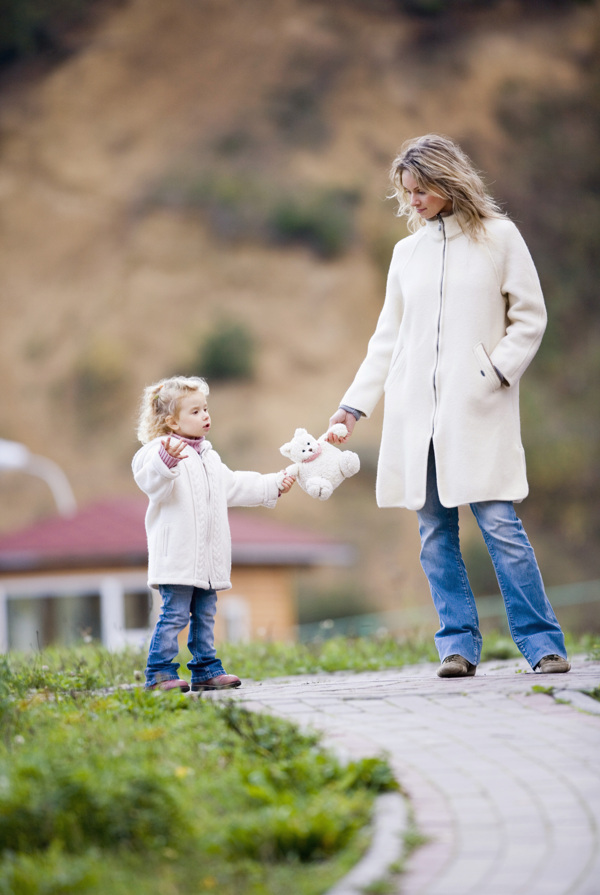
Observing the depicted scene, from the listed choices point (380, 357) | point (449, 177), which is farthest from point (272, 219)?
point (449, 177)

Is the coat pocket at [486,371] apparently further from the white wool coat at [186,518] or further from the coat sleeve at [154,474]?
the coat sleeve at [154,474]

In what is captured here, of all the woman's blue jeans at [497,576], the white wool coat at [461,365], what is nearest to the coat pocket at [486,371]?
the white wool coat at [461,365]

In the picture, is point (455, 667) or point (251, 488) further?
point (251, 488)

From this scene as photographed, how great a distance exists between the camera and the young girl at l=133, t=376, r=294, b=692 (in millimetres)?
5219

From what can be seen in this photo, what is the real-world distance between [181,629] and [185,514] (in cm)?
50

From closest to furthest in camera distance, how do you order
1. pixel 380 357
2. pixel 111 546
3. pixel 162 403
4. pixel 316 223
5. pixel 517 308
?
1. pixel 517 308
2. pixel 162 403
3. pixel 380 357
4. pixel 111 546
5. pixel 316 223

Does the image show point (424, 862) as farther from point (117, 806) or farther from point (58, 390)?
point (58, 390)

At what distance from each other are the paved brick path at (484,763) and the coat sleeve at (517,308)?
52.9 inches

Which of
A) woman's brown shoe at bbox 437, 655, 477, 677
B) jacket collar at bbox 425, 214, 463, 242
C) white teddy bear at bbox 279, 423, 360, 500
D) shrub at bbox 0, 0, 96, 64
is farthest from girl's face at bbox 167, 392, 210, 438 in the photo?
shrub at bbox 0, 0, 96, 64

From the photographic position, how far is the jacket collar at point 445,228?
545cm

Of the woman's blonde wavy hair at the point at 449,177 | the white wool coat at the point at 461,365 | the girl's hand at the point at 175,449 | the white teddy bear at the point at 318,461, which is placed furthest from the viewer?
the white teddy bear at the point at 318,461

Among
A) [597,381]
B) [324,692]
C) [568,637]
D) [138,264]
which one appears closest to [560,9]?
[597,381]

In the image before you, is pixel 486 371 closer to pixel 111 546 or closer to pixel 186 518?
pixel 186 518

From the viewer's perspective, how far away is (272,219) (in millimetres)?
45125
